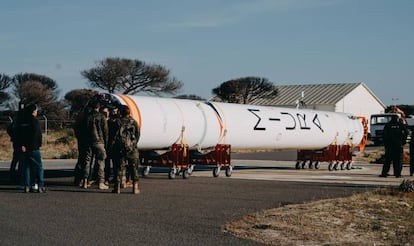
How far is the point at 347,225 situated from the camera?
372 inches

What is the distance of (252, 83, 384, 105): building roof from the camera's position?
7181 cm

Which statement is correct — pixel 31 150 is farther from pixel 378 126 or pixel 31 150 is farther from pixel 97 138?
pixel 378 126

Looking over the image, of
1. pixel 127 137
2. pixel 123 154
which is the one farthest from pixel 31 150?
pixel 127 137

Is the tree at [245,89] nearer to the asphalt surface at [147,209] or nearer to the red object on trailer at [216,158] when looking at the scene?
the red object on trailer at [216,158]

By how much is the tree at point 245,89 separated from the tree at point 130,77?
7632 mm

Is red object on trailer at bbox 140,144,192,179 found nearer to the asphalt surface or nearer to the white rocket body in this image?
the white rocket body

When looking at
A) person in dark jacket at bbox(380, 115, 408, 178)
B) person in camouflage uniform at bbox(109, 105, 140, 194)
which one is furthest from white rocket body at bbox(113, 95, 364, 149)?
person in dark jacket at bbox(380, 115, 408, 178)

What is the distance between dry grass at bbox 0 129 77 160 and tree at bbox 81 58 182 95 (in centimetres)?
2411

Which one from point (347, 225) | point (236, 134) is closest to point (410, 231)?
point (347, 225)

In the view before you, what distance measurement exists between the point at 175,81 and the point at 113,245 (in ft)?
204

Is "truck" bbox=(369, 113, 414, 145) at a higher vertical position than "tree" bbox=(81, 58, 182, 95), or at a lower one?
lower

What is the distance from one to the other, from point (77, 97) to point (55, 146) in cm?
2917

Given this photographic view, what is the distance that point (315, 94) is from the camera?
74.3 meters

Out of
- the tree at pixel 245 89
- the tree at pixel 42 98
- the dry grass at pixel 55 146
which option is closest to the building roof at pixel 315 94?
the tree at pixel 245 89
